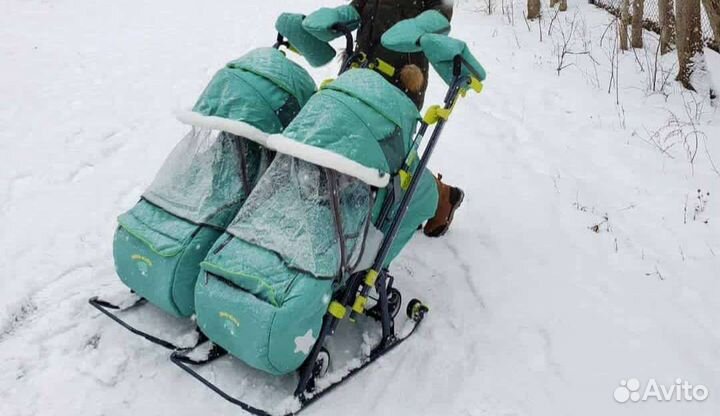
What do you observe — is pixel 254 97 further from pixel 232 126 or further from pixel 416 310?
pixel 416 310

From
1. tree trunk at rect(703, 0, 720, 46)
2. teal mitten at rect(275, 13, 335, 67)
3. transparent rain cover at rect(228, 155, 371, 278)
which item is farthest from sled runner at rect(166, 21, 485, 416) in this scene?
tree trunk at rect(703, 0, 720, 46)

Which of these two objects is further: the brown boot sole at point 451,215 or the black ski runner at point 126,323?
the brown boot sole at point 451,215

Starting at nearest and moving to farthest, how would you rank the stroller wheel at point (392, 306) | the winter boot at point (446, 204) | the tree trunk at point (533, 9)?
the stroller wheel at point (392, 306) → the winter boot at point (446, 204) → the tree trunk at point (533, 9)

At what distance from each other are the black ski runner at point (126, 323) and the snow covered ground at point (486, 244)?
0.07m

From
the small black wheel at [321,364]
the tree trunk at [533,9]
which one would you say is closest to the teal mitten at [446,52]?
the small black wheel at [321,364]

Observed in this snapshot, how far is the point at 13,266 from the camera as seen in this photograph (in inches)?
144

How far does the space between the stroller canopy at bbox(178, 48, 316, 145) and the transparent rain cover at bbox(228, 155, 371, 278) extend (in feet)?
0.83

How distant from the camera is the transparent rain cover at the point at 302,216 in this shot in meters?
2.78

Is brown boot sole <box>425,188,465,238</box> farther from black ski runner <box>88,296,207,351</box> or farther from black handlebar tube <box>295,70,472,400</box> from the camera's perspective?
black ski runner <box>88,296,207,351</box>

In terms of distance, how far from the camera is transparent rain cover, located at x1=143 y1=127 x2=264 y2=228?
3102 millimetres

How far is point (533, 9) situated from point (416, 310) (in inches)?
296

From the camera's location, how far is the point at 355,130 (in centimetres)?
284

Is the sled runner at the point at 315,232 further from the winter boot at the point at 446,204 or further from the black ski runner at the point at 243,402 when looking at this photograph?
the winter boot at the point at 446,204
